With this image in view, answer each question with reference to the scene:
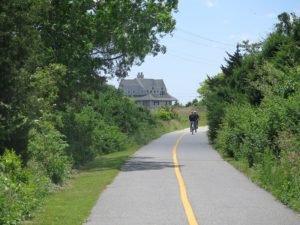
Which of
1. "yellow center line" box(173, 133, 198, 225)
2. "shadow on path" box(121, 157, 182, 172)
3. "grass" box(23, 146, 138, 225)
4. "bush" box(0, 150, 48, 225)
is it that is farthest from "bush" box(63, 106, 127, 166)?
"bush" box(0, 150, 48, 225)

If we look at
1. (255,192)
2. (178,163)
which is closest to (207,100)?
(178,163)

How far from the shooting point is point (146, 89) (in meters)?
138

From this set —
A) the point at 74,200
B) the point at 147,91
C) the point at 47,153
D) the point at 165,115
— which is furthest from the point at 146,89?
the point at 74,200

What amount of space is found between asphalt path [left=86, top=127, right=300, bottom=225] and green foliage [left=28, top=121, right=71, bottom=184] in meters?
1.72

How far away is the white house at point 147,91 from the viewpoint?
444 ft

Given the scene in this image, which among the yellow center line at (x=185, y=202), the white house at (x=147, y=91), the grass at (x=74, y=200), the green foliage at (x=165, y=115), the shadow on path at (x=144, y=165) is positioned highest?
the white house at (x=147, y=91)

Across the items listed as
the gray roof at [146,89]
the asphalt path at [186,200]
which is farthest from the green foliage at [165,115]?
the asphalt path at [186,200]

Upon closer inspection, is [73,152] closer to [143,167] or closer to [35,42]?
[143,167]

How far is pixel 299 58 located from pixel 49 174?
11.1 metres

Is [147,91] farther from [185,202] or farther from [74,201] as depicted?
[185,202]

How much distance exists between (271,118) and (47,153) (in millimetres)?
6777

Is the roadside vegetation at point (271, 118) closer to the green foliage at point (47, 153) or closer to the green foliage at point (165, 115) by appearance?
the green foliage at point (47, 153)

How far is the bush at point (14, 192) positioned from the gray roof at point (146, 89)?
119287 mm

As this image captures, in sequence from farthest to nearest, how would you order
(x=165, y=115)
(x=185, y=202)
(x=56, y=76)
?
(x=165, y=115), (x=56, y=76), (x=185, y=202)
